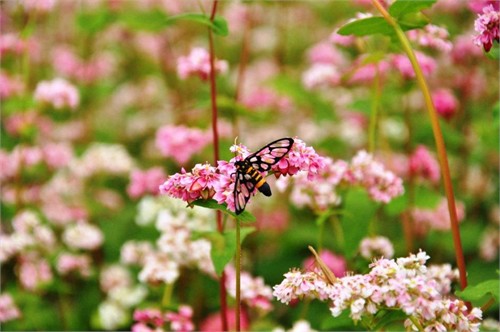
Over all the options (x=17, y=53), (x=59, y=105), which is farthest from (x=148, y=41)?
(x=59, y=105)

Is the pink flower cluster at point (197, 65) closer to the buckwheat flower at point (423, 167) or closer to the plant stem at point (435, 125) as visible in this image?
the plant stem at point (435, 125)

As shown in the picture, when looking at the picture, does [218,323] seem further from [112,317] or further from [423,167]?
[423,167]

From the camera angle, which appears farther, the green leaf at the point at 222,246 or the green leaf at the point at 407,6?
the green leaf at the point at 222,246

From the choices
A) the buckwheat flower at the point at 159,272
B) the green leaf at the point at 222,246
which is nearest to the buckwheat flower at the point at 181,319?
the buckwheat flower at the point at 159,272

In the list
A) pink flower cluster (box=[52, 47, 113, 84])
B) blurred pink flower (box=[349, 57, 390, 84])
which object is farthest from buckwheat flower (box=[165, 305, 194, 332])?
pink flower cluster (box=[52, 47, 113, 84])

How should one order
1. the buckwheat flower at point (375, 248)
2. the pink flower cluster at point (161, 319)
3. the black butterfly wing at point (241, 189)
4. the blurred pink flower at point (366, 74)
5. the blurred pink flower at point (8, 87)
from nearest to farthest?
1. the black butterfly wing at point (241, 189)
2. the pink flower cluster at point (161, 319)
3. the buckwheat flower at point (375, 248)
4. the blurred pink flower at point (366, 74)
5. the blurred pink flower at point (8, 87)

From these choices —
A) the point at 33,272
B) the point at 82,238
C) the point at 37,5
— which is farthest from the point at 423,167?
the point at 37,5

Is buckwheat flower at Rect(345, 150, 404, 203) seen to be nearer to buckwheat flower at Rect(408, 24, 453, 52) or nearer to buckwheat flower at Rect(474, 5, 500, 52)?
buckwheat flower at Rect(408, 24, 453, 52)

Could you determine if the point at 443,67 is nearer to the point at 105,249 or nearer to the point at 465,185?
the point at 465,185
